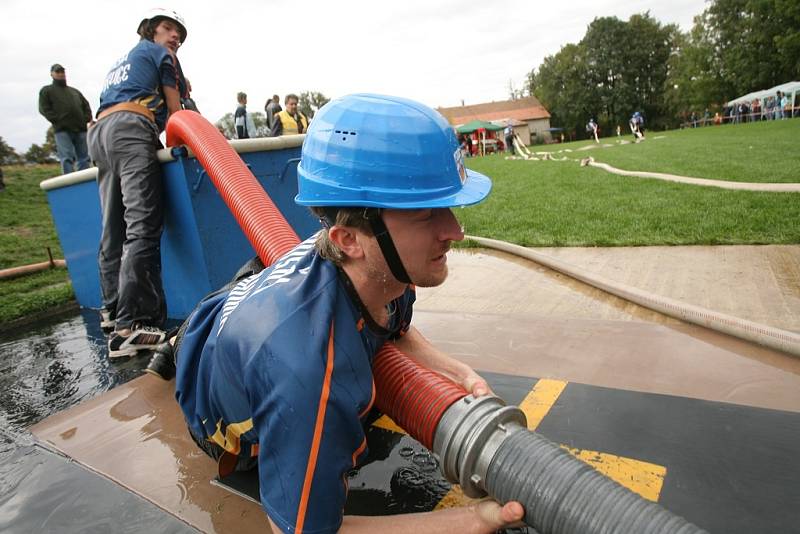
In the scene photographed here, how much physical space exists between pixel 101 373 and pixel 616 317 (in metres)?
3.63

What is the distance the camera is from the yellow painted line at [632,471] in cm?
174

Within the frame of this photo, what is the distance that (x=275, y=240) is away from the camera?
257 centimetres

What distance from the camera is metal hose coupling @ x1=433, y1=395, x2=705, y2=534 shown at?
1201mm

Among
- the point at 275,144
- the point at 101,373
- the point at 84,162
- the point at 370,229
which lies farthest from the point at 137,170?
the point at 84,162

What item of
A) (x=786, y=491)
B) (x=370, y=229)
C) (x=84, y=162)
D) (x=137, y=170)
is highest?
(x=84, y=162)

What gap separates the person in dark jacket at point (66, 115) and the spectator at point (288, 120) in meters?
3.51

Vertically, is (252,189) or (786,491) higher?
(252,189)

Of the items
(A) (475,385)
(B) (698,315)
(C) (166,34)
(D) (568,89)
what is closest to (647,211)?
(B) (698,315)

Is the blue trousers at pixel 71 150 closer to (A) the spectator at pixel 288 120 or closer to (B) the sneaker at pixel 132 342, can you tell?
(A) the spectator at pixel 288 120

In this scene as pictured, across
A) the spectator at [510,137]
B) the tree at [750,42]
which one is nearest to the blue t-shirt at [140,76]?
the spectator at [510,137]

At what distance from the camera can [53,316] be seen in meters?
5.50

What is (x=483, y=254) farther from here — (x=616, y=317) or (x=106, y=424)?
(x=106, y=424)

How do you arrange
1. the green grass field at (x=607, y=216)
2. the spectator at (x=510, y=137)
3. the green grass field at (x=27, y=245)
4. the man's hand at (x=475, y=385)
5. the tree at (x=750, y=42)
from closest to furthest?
1. the man's hand at (x=475, y=385)
2. the green grass field at (x=607, y=216)
3. the green grass field at (x=27, y=245)
4. the spectator at (x=510, y=137)
5. the tree at (x=750, y=42)

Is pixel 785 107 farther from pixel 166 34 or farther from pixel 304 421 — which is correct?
pixel 304 421
